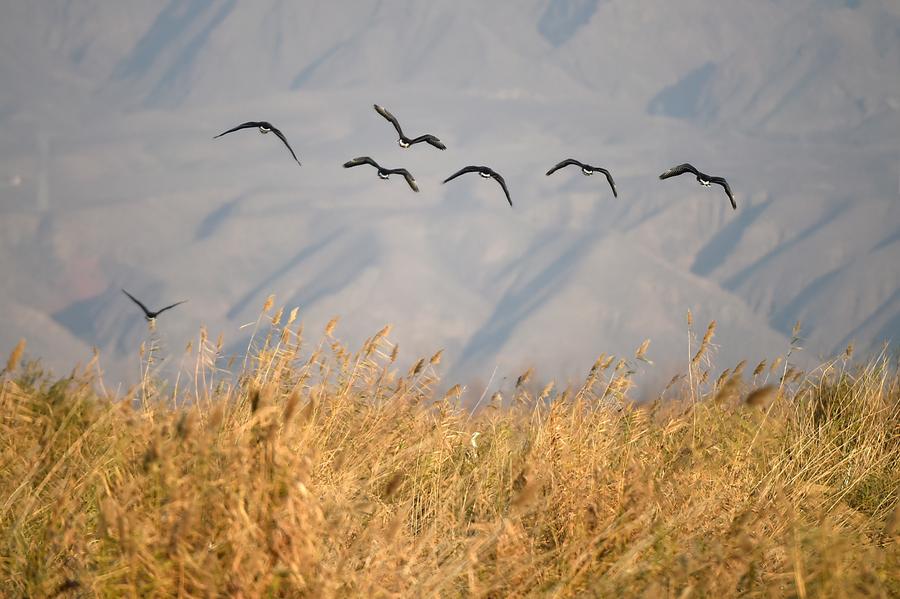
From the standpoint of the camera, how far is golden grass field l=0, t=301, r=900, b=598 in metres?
4.53

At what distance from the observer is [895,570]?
5.57 meters

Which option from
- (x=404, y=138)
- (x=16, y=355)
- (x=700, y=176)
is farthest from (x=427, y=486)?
(x=16, y=355)

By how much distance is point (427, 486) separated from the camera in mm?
7383

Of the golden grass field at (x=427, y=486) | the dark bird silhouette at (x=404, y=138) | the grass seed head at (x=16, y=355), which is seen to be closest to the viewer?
the golden grass field at (x=427, y=486)

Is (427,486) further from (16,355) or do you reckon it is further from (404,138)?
(16,355)

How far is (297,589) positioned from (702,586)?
185 cm

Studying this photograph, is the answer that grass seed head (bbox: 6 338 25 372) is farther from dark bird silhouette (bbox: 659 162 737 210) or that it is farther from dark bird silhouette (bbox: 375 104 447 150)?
dark bird silhouette (bbox: 659 162 737 210)

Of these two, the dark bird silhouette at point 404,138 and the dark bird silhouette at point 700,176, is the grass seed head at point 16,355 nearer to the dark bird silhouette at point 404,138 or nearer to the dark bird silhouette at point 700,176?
the dark bird silhouette at point 404,138

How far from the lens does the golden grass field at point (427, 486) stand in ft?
14.9

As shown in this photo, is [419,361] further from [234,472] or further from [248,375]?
[234,472]

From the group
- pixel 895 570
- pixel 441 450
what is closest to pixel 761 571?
pixel 895 570

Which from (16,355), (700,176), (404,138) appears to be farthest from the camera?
(404,138)

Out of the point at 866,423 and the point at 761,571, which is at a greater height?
the point at 761,571

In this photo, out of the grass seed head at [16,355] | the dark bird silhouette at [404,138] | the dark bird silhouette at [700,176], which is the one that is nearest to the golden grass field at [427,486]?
the grass seed head at [16,355]
